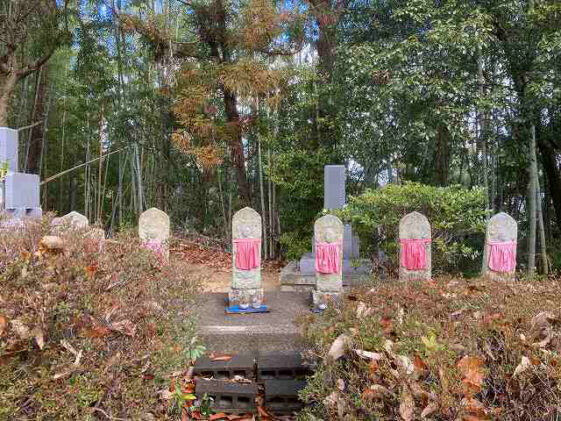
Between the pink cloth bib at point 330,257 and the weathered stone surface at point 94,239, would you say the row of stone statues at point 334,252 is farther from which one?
the weathered stone surface at point 94,239

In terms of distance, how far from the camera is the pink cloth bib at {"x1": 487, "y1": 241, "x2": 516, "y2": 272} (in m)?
3.96

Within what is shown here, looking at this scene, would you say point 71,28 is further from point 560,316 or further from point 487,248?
point 560,316

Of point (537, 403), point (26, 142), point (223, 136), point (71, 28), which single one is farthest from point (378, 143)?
point (26, 142)

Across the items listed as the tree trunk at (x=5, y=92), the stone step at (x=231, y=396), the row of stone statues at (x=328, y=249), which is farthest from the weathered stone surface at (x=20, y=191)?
the stone step at (x=231, y=396)

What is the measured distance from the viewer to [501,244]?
396 cm

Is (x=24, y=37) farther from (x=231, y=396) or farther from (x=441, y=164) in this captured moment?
(x=441, y=164)

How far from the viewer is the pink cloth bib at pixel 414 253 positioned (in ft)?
12.9

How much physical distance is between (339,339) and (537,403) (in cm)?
62

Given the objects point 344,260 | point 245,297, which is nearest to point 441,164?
point 344,260

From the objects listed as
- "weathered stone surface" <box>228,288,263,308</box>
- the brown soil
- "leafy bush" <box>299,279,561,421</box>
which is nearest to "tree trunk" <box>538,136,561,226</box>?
the brown soil

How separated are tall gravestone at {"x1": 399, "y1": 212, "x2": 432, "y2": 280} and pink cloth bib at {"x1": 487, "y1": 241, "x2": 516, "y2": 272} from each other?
572 mm

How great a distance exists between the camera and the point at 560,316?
1.56 meters

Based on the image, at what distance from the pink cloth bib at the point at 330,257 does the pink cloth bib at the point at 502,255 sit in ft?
4.48

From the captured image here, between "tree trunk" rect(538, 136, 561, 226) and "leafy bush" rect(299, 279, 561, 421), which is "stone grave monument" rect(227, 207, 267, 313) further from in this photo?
"tree trunk" rect(538, 136, 561, 226)
